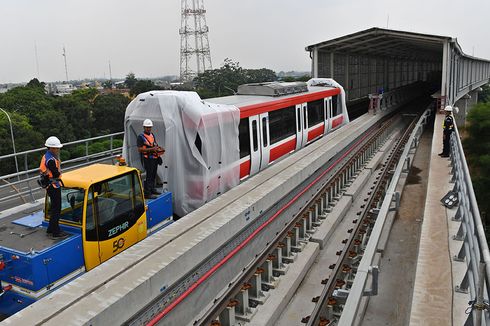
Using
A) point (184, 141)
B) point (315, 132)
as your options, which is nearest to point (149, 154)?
point (184, 141)

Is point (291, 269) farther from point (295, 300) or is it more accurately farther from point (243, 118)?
point (243, 118)

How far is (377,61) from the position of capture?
4025 centimetres

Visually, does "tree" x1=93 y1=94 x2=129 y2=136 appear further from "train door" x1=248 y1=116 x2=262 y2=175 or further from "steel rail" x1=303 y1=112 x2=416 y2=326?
"steel rail" x1=303 y1=112 x2=416 y2=326

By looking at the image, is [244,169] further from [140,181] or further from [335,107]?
[335,107]

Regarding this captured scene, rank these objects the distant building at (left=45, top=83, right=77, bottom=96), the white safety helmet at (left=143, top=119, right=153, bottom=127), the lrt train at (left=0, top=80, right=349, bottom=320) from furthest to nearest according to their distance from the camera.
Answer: the distant building at (left=45, top=83, right=77, bottom=96), the white safety helmet at (left=143, top=119, right=153, bottom=127), the lrt train at (left=0, top=80, right=349, bottom=320)

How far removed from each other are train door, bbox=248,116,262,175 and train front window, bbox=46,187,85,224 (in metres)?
5.87

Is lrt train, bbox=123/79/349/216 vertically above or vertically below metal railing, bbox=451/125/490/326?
above

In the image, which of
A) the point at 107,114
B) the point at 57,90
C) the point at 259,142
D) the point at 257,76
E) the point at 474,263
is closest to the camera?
the point at 474,263

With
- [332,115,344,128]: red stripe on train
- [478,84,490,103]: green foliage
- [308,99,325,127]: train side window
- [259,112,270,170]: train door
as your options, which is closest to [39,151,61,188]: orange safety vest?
[259,112,270,170]: train door

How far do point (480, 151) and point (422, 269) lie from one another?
24.2m

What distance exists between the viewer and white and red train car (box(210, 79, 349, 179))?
38.0 ft

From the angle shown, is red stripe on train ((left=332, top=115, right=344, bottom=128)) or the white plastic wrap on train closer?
the white plastic wrap on train

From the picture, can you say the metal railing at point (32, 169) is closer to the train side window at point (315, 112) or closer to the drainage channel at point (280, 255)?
the drainage channel at point (280, 255)

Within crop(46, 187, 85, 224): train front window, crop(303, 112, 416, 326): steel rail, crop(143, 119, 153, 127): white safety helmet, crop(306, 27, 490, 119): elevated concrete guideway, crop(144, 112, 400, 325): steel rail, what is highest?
crop(306, 27, 490, 119): elevated concrete guideway
